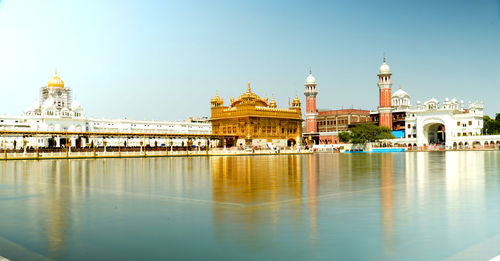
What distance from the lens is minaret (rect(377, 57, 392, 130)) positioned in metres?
85.2

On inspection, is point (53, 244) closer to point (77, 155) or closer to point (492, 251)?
point (492, 251)

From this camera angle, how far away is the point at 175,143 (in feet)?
305

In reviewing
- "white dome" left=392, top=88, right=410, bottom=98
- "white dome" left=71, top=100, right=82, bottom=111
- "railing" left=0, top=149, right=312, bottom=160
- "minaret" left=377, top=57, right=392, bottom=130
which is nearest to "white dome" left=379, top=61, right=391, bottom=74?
"minaret" left=377, top=57, right=392, bottom=130

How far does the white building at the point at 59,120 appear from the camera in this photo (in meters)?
78.6

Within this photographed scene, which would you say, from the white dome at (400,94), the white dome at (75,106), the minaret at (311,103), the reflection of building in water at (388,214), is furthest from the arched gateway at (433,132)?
the reflection of building in water at (388,214)

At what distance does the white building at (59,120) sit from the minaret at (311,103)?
84.2 ft

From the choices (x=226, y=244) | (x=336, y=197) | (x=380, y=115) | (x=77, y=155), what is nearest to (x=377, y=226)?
(x=226, y=244)

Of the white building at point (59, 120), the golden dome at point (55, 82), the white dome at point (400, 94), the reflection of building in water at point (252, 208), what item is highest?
the golden dome at point (55, 82)

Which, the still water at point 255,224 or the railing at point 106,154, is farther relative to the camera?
the railing at point 106,154

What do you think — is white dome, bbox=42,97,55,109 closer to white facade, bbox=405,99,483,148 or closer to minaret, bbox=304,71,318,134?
minaret, bbox=304,71,318,134

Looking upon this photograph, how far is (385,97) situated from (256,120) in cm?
3059

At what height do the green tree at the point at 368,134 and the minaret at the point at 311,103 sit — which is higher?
the minaret at the point at 311,103

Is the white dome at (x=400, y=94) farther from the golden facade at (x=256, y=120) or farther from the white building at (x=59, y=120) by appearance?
the white building at (x=59, y=120)

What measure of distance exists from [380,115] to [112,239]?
8397 cm
